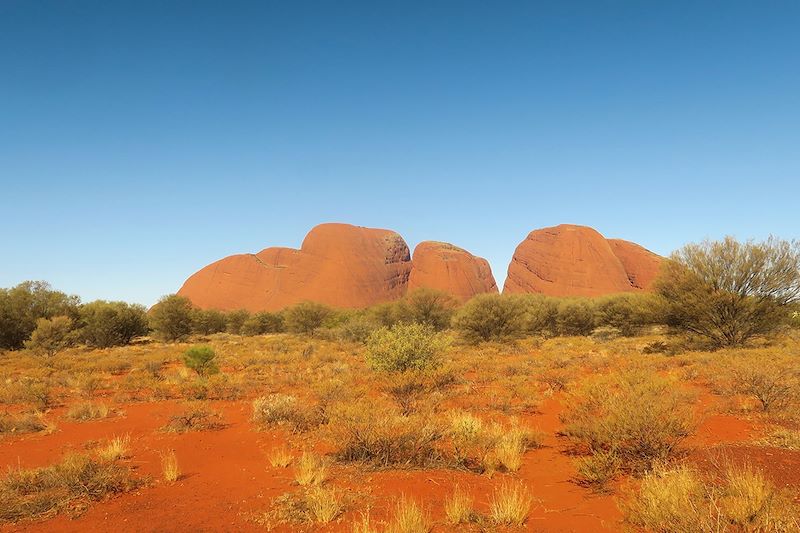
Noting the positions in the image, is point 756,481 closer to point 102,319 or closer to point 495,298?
point 495,298

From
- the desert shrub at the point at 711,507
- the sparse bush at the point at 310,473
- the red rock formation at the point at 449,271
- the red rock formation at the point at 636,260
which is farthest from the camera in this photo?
the red rock formation at the point at 449,271

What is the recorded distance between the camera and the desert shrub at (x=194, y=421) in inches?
337

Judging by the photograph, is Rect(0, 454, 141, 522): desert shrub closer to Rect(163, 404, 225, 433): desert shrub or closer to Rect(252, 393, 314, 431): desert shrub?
Rect(163, 404, 225, 433): desert shrub

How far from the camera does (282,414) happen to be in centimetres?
888

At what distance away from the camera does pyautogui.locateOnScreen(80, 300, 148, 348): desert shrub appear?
29.4m

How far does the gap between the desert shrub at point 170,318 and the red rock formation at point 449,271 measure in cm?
5381

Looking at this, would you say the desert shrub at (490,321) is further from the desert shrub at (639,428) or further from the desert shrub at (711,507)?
the desert shrub at (711,507)

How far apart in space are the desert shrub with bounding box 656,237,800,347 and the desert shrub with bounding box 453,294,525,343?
1041 centimetres

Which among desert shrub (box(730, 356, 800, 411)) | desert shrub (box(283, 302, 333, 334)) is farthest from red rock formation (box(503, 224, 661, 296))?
desert shrub (box(730, 356, 800, 411))

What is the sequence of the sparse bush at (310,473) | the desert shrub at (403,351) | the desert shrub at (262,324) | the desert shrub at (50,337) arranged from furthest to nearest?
the desert shrub at (262,324) → the desert shrub at (50,337) → the desert shrub at (403,351) → the sparse bush at (310,473)

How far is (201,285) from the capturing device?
88812 mm

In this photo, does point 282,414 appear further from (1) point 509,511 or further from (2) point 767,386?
(2) point 767,386

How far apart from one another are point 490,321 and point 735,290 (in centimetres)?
1291

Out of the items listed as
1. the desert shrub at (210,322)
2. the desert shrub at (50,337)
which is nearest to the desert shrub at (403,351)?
the desert shrub at (50,337)
